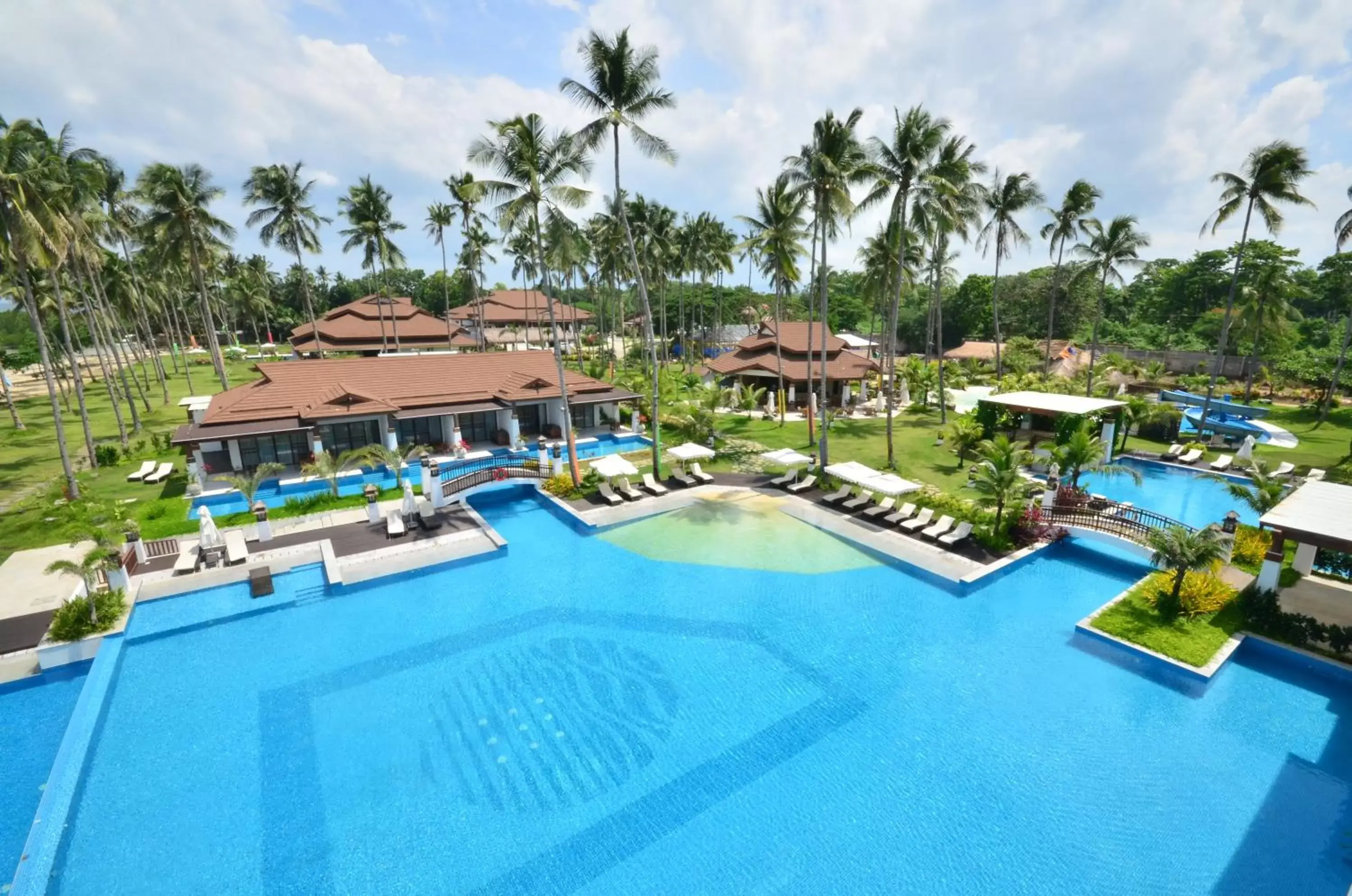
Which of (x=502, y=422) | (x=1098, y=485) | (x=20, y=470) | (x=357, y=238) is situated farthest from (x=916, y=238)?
(x=20, y=470)

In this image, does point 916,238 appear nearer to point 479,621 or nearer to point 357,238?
point 479,621

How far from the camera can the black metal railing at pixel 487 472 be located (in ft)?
81.5

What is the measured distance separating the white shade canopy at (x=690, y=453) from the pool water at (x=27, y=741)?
19.8 m

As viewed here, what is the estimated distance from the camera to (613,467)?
25219 millimetres

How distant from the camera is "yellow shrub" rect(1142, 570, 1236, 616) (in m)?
15.7

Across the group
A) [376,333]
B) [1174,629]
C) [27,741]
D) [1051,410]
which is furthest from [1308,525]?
[376,333]

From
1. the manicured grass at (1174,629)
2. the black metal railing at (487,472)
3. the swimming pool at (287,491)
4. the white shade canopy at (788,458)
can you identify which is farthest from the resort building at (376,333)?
the manicured grass at (1174,629)

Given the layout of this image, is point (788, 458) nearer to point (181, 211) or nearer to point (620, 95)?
point (620, 95)

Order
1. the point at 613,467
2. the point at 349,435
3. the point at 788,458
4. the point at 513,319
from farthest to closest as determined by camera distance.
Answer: the point at 513,319 → the point at 349,435 → the point at 788,458 → the point at 613,467

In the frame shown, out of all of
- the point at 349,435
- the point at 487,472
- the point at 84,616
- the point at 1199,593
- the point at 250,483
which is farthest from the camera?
the point at 349,435

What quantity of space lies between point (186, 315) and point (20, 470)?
6917 centimetres

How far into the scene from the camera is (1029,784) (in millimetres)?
10766

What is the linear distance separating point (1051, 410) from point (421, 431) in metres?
32.6

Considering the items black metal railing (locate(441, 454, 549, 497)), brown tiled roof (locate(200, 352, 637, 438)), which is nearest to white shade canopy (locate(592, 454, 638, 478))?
black metal railing (locate(441, 454, 549, 497))
